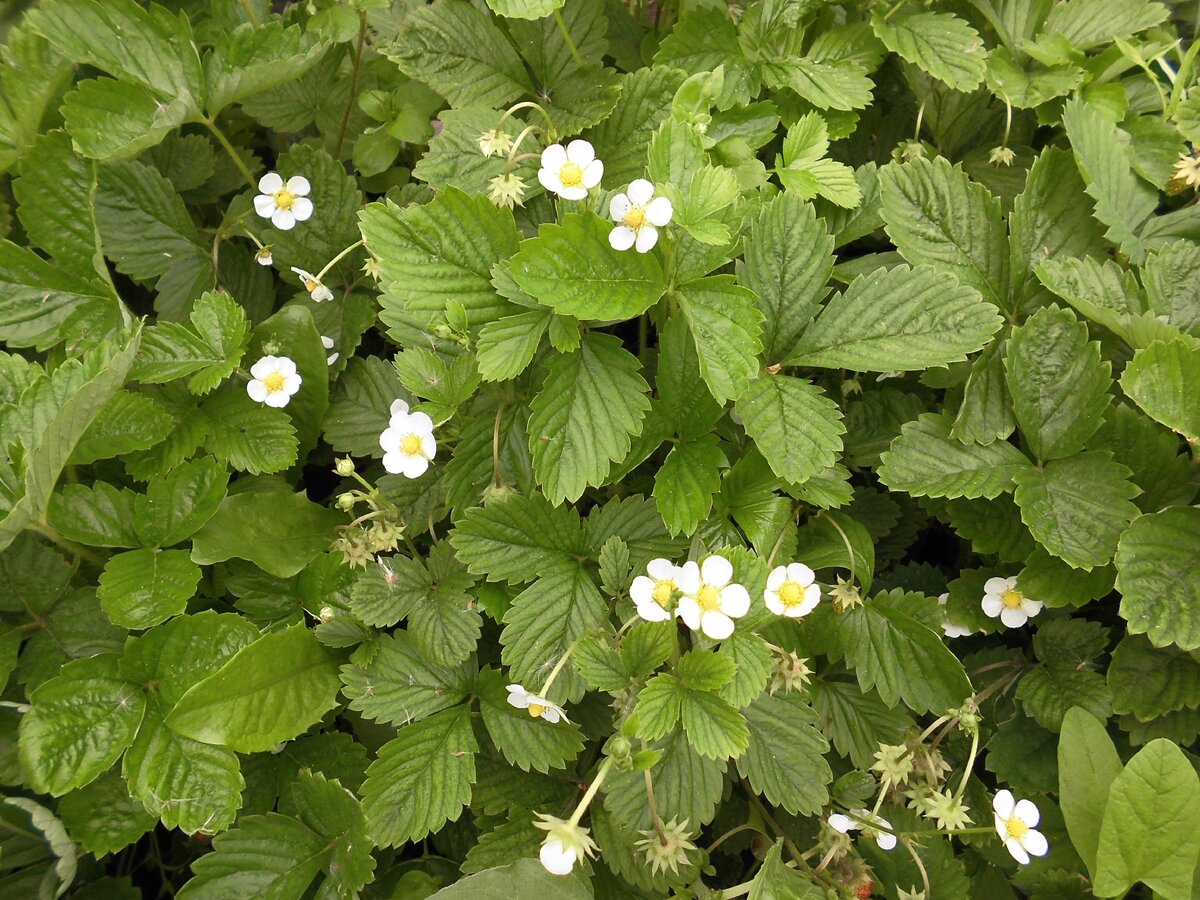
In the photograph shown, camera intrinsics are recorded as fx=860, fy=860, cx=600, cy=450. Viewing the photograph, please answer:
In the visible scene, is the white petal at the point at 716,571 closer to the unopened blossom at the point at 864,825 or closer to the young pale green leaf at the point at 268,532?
the unopened blossom at the point at 864,825

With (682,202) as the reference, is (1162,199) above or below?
below

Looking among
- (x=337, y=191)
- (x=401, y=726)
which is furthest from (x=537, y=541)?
(x=337, y=191)

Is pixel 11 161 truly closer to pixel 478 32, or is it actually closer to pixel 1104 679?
pixel 478 32

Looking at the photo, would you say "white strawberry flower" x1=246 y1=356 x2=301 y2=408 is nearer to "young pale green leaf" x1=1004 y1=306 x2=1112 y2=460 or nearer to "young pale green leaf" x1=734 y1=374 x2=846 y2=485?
"young pale green leaf" x1=734 y1=374 x2=846 y2=485

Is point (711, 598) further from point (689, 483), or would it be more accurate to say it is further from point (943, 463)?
point (943, 463)

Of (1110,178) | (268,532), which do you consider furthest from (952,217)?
(268,532)

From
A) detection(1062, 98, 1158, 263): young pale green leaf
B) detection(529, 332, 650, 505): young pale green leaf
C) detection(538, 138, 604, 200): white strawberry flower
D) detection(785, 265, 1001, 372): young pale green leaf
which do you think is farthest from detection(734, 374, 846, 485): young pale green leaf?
detection(1062, 98, 1158, 263): young pale green leaf

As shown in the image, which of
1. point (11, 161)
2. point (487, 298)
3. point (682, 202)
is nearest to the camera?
point (682, 202)
